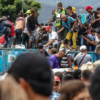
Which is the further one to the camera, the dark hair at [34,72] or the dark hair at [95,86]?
the dark hair at [95,86]

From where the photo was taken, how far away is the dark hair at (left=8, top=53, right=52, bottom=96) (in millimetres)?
1862

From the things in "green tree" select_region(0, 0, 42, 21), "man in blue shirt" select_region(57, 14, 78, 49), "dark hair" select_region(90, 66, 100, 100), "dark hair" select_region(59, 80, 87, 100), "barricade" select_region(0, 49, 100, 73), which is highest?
"green tree" select_region(0, 0, 42, 21)

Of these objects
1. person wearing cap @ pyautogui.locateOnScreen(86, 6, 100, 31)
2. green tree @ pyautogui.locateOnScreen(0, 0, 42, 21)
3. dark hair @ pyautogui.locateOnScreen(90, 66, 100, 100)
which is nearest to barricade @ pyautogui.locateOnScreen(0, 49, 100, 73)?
person wearing cap @ pyautogui.locateOnScreen(86, 6, 100, 31)

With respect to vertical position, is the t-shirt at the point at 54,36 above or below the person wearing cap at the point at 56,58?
above

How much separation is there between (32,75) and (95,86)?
47 centimetres

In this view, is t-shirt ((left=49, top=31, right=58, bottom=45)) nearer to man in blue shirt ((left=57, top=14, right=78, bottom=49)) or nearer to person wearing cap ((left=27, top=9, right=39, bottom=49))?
man in blue shirt ((left=57, top=14, right=78, bottom=49))

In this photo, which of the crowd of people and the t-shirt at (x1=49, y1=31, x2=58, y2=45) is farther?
the t-shirt at (x1=49, y1=31, x2=58, y2=45)

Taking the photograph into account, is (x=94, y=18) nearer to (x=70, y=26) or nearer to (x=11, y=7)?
(x=70, y=26)

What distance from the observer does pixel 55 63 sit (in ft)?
23.5

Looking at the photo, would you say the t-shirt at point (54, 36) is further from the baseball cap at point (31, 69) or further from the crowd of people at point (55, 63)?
the baseball cap at point (31, 69)

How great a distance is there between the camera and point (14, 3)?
37.1 metres

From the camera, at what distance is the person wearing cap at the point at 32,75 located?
1863 mm

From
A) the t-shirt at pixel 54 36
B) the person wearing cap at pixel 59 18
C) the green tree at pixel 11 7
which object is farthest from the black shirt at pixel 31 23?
the green tree at pixel 11 7

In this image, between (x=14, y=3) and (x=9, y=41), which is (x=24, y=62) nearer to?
(x=9, y=41)
